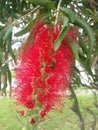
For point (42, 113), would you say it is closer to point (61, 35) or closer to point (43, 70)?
point (43, 70)

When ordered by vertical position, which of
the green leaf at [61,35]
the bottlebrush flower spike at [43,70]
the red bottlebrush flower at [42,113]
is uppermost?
the green leaf at [61,35]

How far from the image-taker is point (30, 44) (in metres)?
1.25

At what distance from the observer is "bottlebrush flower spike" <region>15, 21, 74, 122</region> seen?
1.11 meters

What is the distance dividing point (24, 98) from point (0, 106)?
5.75m

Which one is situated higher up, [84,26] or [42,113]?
[84,26]

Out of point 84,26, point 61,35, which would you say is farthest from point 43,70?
point 84,26

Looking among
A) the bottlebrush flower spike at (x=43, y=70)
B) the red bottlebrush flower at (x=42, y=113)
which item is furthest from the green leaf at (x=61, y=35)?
the red bottlebrush flower at (x=42, y=113)

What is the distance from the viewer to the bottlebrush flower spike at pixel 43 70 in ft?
3.65

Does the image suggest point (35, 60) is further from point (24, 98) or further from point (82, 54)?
point (82, 54)

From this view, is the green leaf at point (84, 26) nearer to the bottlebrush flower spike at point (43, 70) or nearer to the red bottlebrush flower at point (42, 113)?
the bottlebrush flower spike at point (43, 70)

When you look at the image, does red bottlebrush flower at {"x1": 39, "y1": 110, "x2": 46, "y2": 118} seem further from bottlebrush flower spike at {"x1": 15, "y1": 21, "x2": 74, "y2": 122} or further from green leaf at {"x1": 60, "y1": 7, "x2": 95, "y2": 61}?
green leaf at {"x1": 60, "y1": 7, "x2": 95, "y2": 61}

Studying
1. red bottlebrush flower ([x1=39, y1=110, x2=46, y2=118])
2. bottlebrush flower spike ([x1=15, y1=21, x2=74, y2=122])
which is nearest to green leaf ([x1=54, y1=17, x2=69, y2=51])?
bottlebrush flower spike ([x1=15, y1=21, x2=74, y2=122])

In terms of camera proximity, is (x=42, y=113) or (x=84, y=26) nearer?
(x=42, y=113)

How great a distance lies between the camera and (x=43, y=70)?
111 centimetres
